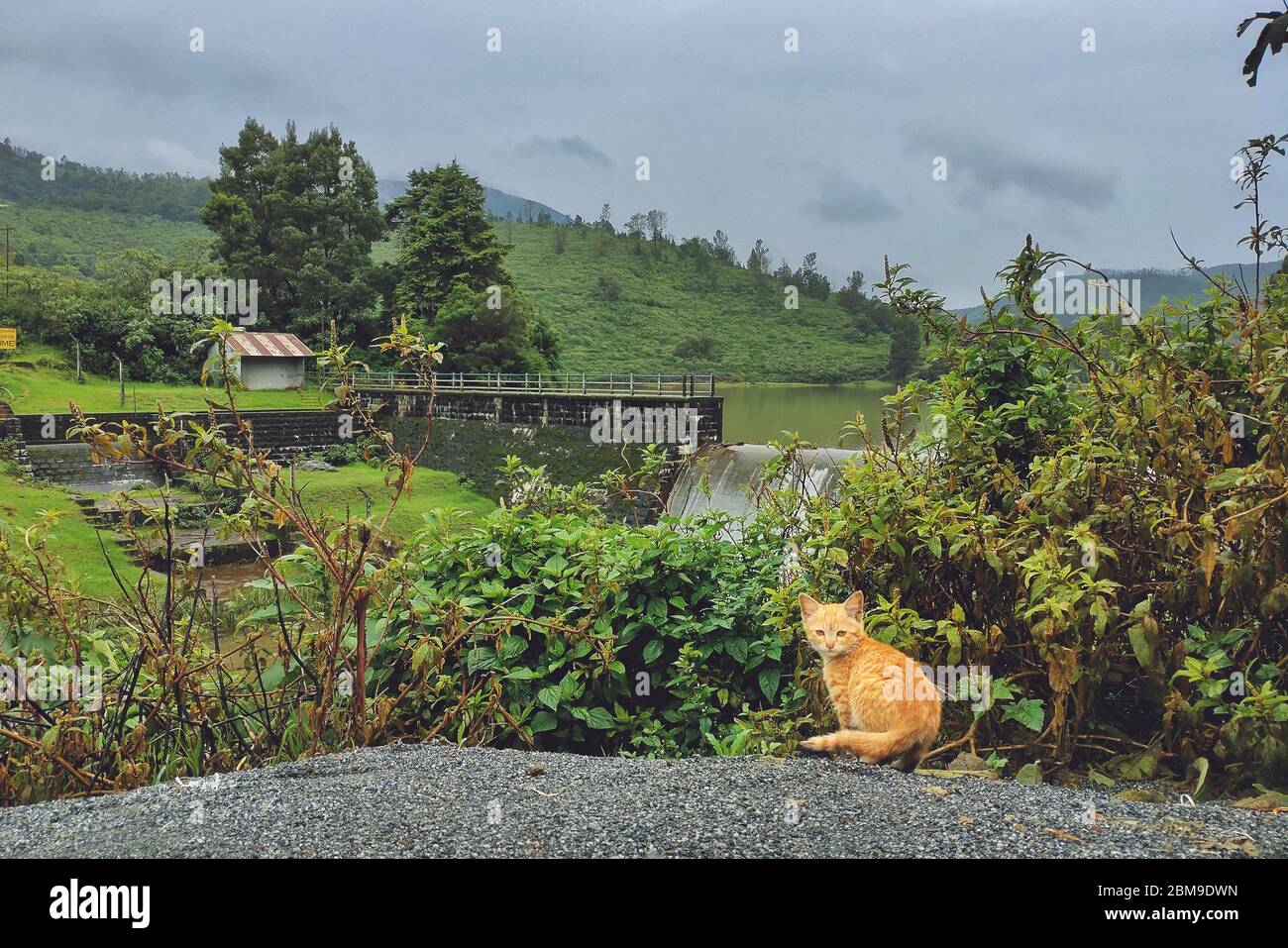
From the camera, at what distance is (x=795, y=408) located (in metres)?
44.5

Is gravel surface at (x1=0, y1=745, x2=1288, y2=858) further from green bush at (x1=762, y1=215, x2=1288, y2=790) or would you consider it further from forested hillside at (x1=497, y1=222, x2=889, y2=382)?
forested hillside at (x1=497, y1=222, x2=889, y2=382)

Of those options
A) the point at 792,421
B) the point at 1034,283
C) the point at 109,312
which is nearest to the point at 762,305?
the point at 792,421

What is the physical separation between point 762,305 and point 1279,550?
78.8 m

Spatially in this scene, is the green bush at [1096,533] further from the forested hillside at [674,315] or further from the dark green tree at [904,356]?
the forested hillside at [674,315]

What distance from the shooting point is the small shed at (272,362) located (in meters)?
31.2

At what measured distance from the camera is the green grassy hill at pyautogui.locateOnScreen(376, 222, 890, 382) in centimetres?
6550

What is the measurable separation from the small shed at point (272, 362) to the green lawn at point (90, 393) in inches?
26.4

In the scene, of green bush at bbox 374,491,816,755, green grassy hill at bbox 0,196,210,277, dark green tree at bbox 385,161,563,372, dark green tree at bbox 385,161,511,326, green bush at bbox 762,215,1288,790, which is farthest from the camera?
green grassy hill at bbox 0,196,210,277

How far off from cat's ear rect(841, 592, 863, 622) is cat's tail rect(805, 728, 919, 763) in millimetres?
380

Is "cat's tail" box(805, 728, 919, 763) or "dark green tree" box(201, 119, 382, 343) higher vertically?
"dark green tree" box(201, 119, 382, 343)

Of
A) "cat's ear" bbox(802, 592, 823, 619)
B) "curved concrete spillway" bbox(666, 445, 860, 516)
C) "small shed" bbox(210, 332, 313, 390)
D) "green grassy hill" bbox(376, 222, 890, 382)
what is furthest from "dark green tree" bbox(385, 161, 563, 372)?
"cat's ear" bbox(802, 592, 823, 619)

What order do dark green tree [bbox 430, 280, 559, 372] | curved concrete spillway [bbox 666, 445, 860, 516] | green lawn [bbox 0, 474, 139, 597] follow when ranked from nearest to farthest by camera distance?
green lawn [bbox 0, 474, 139, 597] → curved concrete spillway [bbox 666, 445, 860, 516] → dark green tree [bbox 430, 280, 559, 372]
